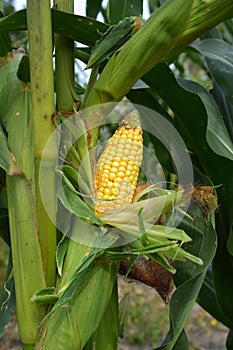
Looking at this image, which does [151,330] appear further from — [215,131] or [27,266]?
[27,266]

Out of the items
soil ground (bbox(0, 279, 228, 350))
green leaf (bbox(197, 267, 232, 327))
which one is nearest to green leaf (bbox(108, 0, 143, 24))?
green leaf (bbox(197, 267, 232, 327))

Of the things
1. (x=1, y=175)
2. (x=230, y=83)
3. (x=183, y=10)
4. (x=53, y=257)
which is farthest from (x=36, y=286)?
(x=230, y=83)

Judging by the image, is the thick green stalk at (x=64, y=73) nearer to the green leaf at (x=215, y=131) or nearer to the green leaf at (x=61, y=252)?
the green leaf at (x=61, y=252)

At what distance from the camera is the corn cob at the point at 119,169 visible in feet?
2.10

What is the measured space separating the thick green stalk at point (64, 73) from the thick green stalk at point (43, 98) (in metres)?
0.04

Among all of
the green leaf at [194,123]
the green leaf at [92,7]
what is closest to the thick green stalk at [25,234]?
the green leaf at [194,123]

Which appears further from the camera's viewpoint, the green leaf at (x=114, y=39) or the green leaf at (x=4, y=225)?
the green leaf at (x=4, y=225)

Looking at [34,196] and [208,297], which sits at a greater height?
[34,196]

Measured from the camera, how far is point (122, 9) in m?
0.89

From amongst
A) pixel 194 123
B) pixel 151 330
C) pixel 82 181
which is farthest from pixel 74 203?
pixel 151 330

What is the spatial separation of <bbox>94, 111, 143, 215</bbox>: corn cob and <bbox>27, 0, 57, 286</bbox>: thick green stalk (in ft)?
0.19

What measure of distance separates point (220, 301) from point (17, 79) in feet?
1.79

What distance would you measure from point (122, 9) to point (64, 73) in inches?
9.7

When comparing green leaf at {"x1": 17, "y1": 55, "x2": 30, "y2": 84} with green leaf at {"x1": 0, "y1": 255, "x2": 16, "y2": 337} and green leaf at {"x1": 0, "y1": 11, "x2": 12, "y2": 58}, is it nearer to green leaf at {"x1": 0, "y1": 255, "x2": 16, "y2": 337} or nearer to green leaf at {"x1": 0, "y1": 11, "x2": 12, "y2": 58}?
green leaf at {"x1": 0, "y1": 11, "x2": 12, "y2": 58}
